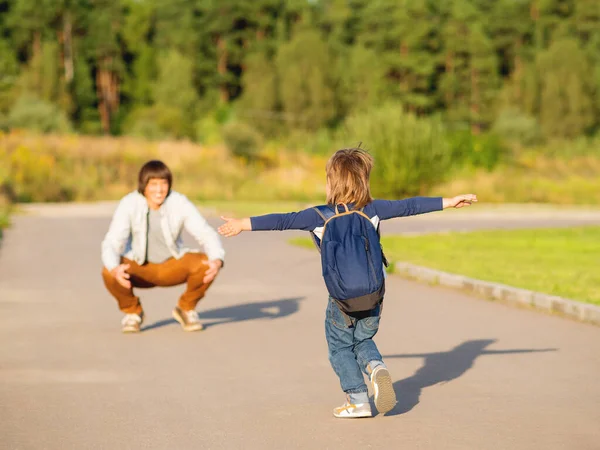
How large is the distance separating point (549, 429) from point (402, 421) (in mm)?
770

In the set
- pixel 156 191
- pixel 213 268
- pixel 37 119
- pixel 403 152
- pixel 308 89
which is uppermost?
pixel 308 89

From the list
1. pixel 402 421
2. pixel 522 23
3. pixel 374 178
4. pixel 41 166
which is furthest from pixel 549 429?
pixel 522 23

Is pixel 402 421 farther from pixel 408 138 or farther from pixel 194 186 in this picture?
pixel 194 186

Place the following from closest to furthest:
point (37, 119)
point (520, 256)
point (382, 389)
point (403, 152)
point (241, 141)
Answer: point (382, 389) < point (520, 256) < point (403, 152) < point (241, 141) < point (37, 119)

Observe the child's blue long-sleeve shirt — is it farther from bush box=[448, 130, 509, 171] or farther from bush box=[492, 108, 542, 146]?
bush box=[492, 108, 542, 146]

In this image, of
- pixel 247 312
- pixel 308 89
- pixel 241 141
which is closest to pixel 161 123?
pixel 308 89

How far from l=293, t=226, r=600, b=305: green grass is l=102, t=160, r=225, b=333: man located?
12.7 ft

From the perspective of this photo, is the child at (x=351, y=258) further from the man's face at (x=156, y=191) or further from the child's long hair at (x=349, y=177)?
the man's face at (x=156, y=191)

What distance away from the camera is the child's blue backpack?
19.6 ft

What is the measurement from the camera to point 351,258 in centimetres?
598

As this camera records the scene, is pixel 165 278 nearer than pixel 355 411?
No

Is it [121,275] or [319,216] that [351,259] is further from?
[121,275]

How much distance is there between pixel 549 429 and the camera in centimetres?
587

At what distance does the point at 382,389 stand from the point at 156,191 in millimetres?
4017
